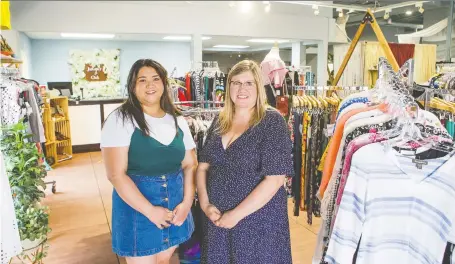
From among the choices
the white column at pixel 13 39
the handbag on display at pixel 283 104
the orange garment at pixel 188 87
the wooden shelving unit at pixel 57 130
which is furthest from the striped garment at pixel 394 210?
the wooden shelving unit at pixel 57 130

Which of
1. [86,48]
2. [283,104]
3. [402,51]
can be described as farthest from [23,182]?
[402,51]

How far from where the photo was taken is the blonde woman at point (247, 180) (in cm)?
185

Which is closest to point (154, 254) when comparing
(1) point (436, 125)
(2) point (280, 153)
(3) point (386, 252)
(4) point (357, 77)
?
(2) point (280, 153)

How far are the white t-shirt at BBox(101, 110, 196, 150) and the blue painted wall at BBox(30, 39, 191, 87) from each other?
732cm

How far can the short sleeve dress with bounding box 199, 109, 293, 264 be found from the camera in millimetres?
1864

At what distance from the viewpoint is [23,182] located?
2934mm

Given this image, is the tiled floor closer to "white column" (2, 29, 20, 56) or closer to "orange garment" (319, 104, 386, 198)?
"orange garment" (319, 104, 386, 198)

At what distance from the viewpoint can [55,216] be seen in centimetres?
429

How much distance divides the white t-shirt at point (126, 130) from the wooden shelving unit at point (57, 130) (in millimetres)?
5143

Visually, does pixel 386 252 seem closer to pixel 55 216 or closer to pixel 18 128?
pixel 18 128

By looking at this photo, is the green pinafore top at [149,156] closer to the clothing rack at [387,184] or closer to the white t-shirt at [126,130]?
the white t-shirt at [126,130]

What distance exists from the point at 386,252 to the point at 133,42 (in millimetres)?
8550

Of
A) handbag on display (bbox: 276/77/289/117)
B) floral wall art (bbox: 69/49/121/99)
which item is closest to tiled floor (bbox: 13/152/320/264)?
handbag on display (bbox: 276/77/289/117)

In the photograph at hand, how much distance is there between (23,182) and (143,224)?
1.53m
